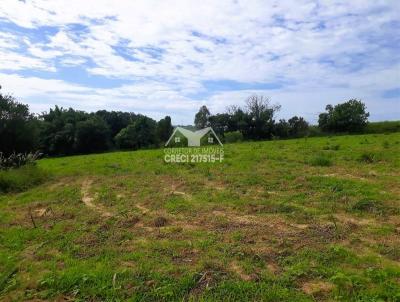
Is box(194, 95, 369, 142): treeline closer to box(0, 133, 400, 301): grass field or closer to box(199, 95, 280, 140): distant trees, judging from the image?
box(199, 95, 280, 140): distant trees

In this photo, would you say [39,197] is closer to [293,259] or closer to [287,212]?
[287,212]

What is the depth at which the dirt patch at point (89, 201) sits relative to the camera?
337 inches

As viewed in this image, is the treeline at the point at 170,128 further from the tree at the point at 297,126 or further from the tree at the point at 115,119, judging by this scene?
the tree at the point at 115,119

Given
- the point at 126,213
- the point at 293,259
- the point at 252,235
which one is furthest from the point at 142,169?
the point at 293,259

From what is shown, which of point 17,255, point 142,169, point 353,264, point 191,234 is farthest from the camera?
point 142,169

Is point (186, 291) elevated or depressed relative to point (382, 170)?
depressed

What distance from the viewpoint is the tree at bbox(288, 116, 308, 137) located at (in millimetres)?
44938

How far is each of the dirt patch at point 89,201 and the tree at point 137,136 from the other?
35.7 meters

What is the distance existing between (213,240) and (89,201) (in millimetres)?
5097

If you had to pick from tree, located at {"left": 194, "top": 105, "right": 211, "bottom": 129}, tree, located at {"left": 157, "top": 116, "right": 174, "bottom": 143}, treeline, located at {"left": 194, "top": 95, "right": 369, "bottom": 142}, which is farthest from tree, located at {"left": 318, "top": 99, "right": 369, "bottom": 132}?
tree, located at {"left": 157, "top": 116, "right": 174, "bottom": 143}

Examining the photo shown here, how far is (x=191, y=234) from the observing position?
6586mm

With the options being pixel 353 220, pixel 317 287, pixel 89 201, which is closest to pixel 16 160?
pixel 89 201

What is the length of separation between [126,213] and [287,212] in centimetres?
352

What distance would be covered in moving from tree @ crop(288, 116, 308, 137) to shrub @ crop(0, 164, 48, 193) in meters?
34.5
